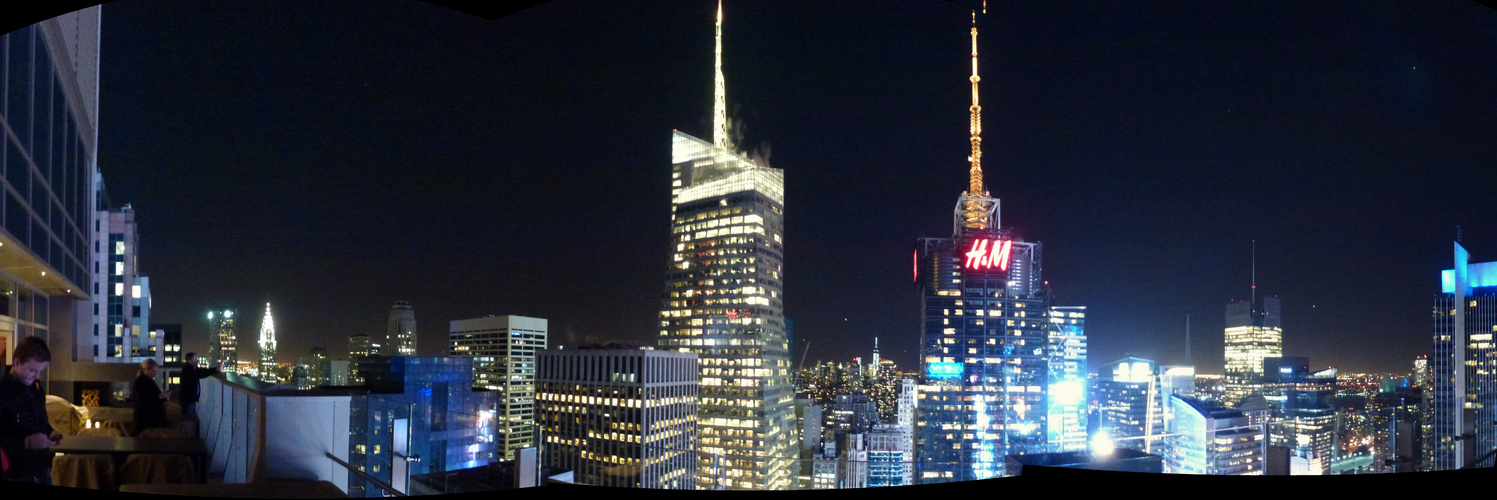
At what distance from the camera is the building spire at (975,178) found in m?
47.4

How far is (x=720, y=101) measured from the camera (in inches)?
2056

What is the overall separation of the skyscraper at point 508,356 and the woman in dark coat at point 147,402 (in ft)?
76.0

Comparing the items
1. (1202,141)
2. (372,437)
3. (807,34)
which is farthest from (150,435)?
(1202,141)

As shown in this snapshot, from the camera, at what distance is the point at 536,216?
45.7 m

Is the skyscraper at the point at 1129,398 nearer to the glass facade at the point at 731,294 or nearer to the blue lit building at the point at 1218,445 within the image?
the blue lit building at the point at 1218,445

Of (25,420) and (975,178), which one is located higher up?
(975,178)

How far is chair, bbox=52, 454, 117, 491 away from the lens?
111 inches

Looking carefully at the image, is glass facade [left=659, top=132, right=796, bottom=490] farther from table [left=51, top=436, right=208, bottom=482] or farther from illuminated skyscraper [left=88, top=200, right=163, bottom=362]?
table [left=51, top=436, right=208, bottom=482]

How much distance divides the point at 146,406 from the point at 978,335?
158 ft

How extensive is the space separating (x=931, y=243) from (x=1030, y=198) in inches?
327

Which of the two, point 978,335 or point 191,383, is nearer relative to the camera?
Answer: point 191,383

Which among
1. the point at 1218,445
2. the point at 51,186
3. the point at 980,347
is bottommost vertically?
the point at 980,347

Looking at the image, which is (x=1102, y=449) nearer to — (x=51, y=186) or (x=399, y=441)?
(x=399, y=441)

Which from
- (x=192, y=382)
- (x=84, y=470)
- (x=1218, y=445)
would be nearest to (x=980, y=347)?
(x=1218, y=445)
